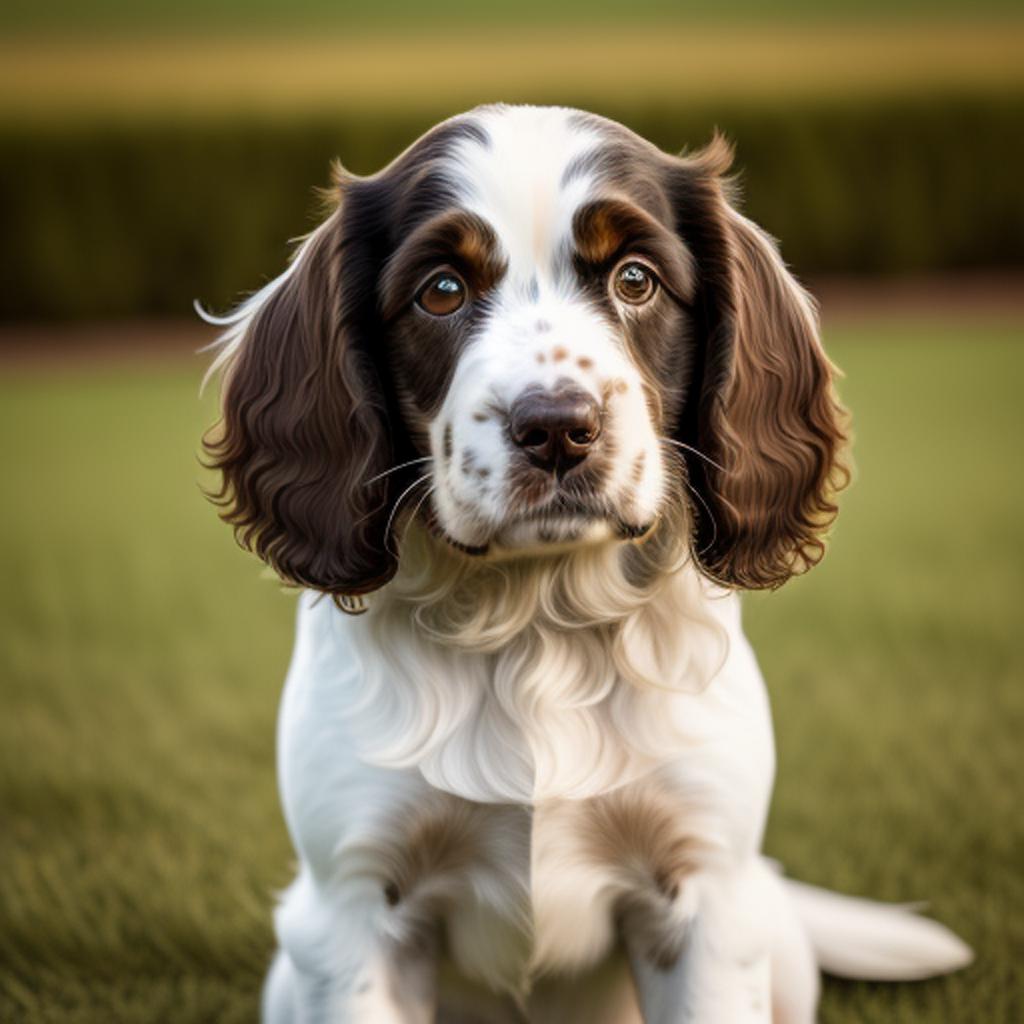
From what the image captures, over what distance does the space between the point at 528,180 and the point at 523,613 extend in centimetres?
71

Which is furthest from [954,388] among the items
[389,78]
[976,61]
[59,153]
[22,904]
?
[22,904]

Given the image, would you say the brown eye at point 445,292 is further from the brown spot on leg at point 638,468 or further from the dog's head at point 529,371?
the brown spot on leg at point 638,468

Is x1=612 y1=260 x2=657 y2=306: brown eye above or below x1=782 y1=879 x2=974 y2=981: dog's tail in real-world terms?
above

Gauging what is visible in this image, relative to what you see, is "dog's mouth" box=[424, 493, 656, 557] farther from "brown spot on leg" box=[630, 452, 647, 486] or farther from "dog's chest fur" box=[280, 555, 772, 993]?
"dog's chest fur" box=[280, 555, 772, 993]

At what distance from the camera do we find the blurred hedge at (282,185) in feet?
45.6

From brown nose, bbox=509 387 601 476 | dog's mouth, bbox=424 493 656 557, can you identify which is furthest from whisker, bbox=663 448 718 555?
brown nose, bbox=509 387 601 476

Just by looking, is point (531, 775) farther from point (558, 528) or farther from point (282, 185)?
point (282, 185)

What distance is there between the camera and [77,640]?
6.34m

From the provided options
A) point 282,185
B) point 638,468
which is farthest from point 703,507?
point 282,185

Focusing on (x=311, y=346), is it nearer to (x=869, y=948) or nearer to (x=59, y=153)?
(x=869, y=948)

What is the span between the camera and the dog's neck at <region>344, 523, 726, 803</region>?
2.52 metres

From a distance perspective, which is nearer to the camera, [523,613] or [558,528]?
[558,528]

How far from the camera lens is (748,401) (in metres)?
2.54

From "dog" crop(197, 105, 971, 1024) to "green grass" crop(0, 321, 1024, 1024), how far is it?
0.94 meters
